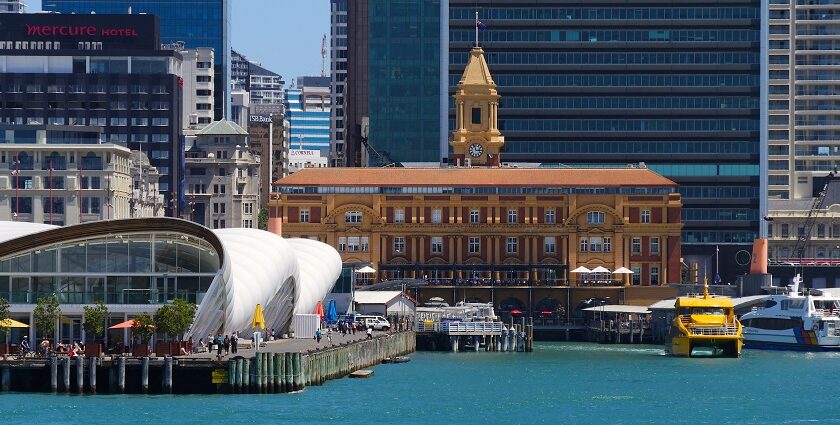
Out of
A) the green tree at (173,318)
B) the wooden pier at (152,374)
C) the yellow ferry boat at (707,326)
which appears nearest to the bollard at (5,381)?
the wooden pier at (152,374)

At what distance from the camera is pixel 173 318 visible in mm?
114938

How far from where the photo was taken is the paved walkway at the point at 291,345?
11665 centimetres

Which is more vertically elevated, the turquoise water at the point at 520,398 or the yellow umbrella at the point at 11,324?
the yellow umbrella at the point at 11,324

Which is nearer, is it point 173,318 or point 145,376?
point 145,376

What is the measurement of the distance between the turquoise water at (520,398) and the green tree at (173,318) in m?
7.17

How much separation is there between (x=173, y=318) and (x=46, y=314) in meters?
7.38

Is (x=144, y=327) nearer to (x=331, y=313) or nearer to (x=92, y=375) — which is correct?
(x=92, y=375)

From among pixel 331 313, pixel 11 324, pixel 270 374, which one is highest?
pixel 11 324

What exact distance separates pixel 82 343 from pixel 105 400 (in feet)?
45.9

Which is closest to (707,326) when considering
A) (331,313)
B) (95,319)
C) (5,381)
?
(331,313)

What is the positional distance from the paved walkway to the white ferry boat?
38.4 m

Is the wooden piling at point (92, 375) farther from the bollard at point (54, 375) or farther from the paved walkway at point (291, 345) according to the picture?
the paved walkway at point (291, 345)

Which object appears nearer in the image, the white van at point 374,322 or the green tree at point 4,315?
the green tree at point 4,315

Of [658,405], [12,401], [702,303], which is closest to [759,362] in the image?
[702,303]
